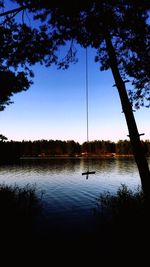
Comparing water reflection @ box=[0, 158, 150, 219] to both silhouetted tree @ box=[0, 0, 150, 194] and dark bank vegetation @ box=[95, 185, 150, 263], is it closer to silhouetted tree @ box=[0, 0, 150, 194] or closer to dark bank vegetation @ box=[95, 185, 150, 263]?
dark bank vegetation @ box=[95, 185, 150, 263]

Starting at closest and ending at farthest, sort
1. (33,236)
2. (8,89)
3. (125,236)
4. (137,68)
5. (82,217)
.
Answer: (125,236), (33,236), (137,68), (8,89), (82,217)

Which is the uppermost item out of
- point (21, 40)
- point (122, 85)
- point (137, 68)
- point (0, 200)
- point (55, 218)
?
point (21, 40)

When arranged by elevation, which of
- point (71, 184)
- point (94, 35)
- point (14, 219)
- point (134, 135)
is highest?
point (94, 35)

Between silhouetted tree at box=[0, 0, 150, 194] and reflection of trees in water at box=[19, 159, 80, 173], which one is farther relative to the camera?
reflection of trees in water at box=[19, 159, 80, 173]

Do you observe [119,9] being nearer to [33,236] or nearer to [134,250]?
[134,250]

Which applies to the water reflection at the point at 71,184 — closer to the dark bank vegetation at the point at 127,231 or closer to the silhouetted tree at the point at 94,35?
the dark bank vegetation at the point at 127,231

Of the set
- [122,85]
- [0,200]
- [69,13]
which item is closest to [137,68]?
[122,85]

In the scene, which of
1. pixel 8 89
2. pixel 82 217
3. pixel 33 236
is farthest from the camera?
pixel 82 217

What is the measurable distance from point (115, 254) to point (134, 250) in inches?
25.0

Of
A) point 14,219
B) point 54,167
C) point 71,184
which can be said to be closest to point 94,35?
point 14,219

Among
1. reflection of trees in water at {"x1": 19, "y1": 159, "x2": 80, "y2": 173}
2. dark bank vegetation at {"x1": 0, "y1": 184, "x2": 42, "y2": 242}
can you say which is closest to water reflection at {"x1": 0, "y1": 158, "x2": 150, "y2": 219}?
dark bank vegetation at {"x1": 0, "y1": 184, "x2": 42, "y2": 242}

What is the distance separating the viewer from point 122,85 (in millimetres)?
9164

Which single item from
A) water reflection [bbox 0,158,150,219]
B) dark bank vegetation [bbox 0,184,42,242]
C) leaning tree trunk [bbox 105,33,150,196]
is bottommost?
water reflection [bbox 0,158,150,219]

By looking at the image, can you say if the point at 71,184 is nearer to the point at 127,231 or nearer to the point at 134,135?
the point at 127,231
